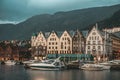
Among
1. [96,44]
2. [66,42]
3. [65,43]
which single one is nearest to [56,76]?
[96,44]

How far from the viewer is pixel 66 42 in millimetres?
169500

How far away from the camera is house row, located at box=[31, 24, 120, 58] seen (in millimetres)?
162750

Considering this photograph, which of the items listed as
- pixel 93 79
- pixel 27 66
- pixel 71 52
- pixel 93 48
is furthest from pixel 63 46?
pixel 93 79

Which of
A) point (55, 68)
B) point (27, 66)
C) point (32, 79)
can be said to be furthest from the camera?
point (27, 66)

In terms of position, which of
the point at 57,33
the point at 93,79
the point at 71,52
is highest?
the point at 57,33

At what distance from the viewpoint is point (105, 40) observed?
6486 inches

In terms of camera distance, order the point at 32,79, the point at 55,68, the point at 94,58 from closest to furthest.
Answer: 1. the point at 32,79
2. the point at 55,68
3. the point at 94,58

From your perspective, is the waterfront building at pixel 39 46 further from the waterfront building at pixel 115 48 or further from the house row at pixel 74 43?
the waterfront building at pixel 115 48

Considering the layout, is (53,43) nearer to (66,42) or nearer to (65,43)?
(65,43)

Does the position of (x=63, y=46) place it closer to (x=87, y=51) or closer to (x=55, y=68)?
(x=87, y=51)

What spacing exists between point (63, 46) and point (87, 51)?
44.7ft

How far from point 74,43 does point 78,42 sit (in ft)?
7.97

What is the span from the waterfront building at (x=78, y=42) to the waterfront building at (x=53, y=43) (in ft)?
31.4

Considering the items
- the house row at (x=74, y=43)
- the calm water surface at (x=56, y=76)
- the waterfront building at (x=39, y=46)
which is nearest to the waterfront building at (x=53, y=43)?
the house row at (x=74, y=43)
